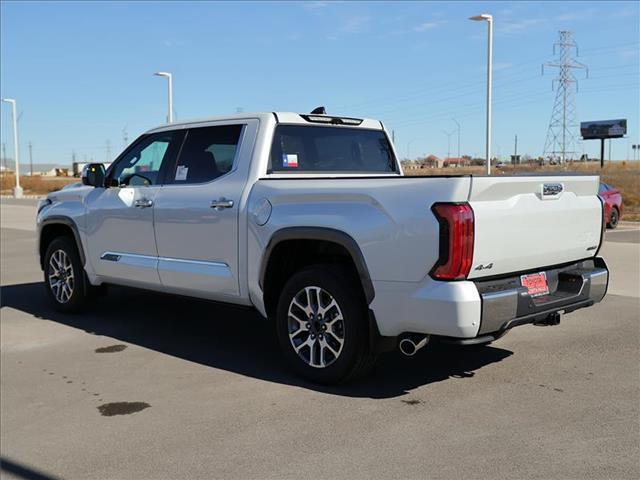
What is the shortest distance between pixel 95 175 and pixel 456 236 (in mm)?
4295

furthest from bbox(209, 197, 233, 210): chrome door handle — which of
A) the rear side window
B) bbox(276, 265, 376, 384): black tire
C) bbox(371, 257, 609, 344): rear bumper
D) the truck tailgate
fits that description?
the truck tailgate

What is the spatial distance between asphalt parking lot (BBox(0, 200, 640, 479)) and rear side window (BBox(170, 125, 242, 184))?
1564mm

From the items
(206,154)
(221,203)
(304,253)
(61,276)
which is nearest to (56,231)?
(61,276)

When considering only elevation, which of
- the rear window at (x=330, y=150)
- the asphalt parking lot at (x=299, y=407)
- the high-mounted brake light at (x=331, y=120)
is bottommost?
the asphalt parking lot at (x=299, y=407)

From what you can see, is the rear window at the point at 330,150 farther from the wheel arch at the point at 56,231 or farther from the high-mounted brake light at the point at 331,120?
the wheel arch at the point at 56,231

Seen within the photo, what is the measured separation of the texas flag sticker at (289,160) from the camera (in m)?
5.73

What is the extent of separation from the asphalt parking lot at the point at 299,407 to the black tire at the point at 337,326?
0.47ft

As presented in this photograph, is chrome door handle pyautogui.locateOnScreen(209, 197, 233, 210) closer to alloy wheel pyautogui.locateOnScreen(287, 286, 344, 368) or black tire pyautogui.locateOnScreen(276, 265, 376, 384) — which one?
black tire pyautogui.locateOnScreen(276, 265, 376, 384)

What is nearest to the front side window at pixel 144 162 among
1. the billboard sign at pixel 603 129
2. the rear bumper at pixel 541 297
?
the rear bumper at pixel 541 297

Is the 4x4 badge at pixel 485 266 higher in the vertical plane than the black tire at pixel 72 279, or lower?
higher

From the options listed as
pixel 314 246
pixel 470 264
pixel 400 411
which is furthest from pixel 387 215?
pixel 400 411

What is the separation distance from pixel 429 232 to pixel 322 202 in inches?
36.4

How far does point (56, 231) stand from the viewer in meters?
7.93

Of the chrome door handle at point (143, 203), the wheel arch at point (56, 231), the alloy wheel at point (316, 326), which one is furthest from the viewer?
the wheel arch at point (56, 231)
